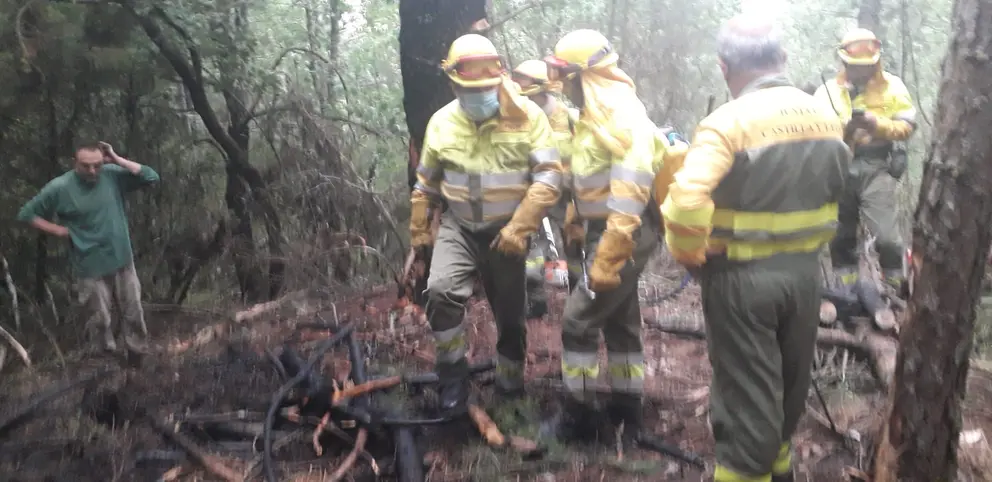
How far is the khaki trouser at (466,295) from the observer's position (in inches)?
167

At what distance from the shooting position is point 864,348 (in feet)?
15.7

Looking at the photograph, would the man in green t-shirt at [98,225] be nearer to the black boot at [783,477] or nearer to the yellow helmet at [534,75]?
the yellow helmet at [534,75]

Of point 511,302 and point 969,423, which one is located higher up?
point 511,302

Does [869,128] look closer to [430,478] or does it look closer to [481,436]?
[481,436]

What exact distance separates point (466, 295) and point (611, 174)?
1.15 m

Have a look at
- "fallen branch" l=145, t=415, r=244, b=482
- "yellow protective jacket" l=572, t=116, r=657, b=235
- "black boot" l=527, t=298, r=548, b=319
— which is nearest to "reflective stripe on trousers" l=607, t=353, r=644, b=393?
"yellow protective jacket" l=572, t=116, r=657, b=235

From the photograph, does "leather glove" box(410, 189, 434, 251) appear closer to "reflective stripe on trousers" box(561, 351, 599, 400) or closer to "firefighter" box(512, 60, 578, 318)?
"firefighter" box(512, 60, 578, 318)

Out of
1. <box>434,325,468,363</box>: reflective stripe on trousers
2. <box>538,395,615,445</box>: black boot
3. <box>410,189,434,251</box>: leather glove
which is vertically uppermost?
<box>410,189,434,251</box>: leather glove

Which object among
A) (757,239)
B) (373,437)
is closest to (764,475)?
(757,239)

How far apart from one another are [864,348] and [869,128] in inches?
55.2

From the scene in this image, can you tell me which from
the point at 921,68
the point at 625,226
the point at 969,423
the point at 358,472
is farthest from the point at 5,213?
the point at 921,68

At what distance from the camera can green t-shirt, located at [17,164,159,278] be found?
5.70 metres

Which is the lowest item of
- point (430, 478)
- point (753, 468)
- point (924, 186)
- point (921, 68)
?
point (430, 478)

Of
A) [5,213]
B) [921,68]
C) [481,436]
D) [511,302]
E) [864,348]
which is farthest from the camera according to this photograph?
[921,68]
